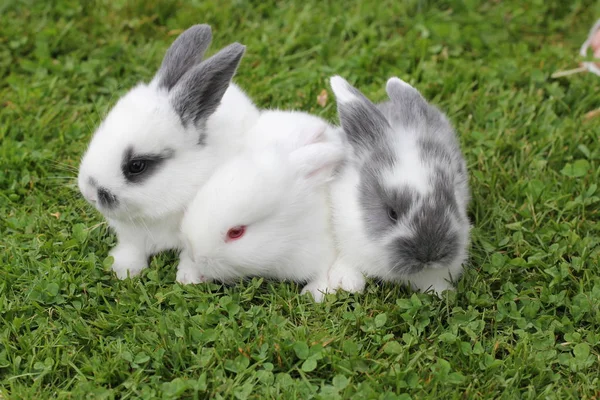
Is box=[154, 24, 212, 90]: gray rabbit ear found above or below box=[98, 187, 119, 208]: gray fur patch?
above

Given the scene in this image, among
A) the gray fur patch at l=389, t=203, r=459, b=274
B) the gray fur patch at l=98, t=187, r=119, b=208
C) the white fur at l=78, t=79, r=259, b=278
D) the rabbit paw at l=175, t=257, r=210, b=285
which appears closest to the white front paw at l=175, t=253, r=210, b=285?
the rabbit paw at l=175, t=257, r=210, b=285

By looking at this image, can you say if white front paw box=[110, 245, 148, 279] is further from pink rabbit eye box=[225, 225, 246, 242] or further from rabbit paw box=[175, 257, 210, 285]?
pink rabbit eye box=[225, 225, 246, 242]

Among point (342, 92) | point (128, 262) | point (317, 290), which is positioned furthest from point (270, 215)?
point (128, 262)

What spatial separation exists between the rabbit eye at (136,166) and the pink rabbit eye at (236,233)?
526mm

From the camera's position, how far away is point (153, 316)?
377cm

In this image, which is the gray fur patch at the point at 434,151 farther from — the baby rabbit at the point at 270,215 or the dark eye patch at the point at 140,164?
the dark eye patch at the point at 140,164

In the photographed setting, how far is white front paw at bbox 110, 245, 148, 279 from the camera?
13.3 ft

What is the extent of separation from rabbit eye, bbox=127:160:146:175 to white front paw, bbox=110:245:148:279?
52 cm

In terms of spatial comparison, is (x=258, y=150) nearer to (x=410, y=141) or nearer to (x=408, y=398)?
(x=410, y=141)

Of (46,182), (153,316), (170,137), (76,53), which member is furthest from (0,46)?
(153,316)

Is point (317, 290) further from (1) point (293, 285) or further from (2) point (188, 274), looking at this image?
(2) point (188, 274)

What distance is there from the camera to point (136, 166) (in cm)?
378

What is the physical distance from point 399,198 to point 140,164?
1257 mm

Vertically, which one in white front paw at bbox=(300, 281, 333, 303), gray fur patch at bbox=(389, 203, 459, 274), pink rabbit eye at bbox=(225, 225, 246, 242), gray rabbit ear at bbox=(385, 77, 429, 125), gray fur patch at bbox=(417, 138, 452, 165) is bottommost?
white front paw at bbox=(300, 281, 333, 303)
